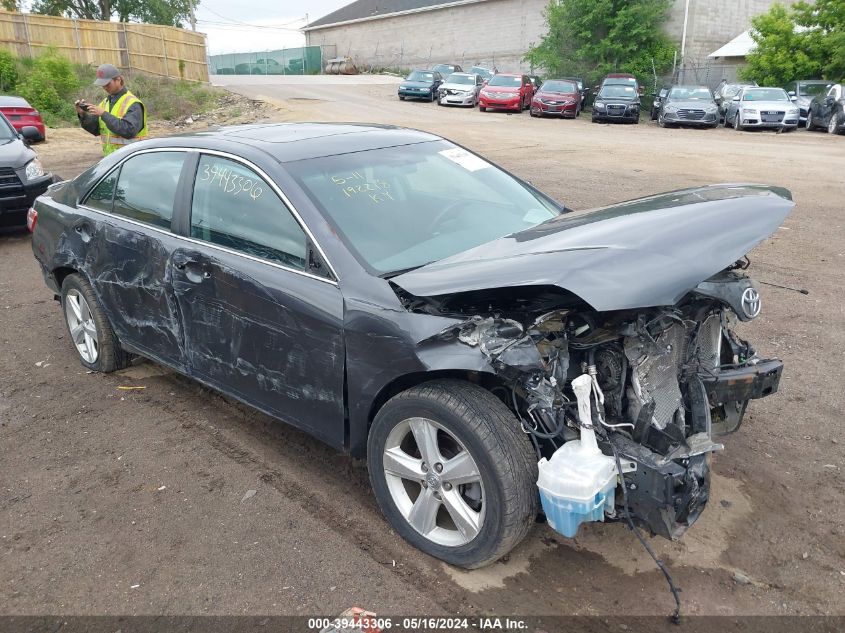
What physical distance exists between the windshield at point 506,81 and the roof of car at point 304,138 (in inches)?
962

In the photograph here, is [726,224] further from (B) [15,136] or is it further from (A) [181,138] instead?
(B) [15,136]

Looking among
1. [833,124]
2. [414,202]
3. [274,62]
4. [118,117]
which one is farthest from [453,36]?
[414,202]

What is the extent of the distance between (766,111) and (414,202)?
21550 mm

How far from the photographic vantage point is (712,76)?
1346 inches

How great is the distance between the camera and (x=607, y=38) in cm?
3278

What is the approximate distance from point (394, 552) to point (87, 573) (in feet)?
4.30

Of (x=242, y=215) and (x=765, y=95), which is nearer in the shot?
(x=242, y=215)

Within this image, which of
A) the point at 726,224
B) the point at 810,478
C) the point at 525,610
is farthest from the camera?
the point at 810,478

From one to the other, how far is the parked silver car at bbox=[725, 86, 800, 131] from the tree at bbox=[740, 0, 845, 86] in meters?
5.99

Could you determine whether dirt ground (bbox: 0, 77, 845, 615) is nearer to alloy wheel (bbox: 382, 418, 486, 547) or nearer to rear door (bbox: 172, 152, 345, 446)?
alloy wheel (bbox: 382, 418, 486, 547)

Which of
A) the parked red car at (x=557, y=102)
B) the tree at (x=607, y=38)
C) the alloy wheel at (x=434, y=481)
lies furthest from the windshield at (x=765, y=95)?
the alloy wheel at (x=434, y=481)

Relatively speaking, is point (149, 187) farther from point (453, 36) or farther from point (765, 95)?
point (453, 36)

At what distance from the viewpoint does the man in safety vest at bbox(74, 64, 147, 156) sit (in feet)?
23.5

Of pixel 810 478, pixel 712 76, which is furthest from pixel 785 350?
pixel 712 76
